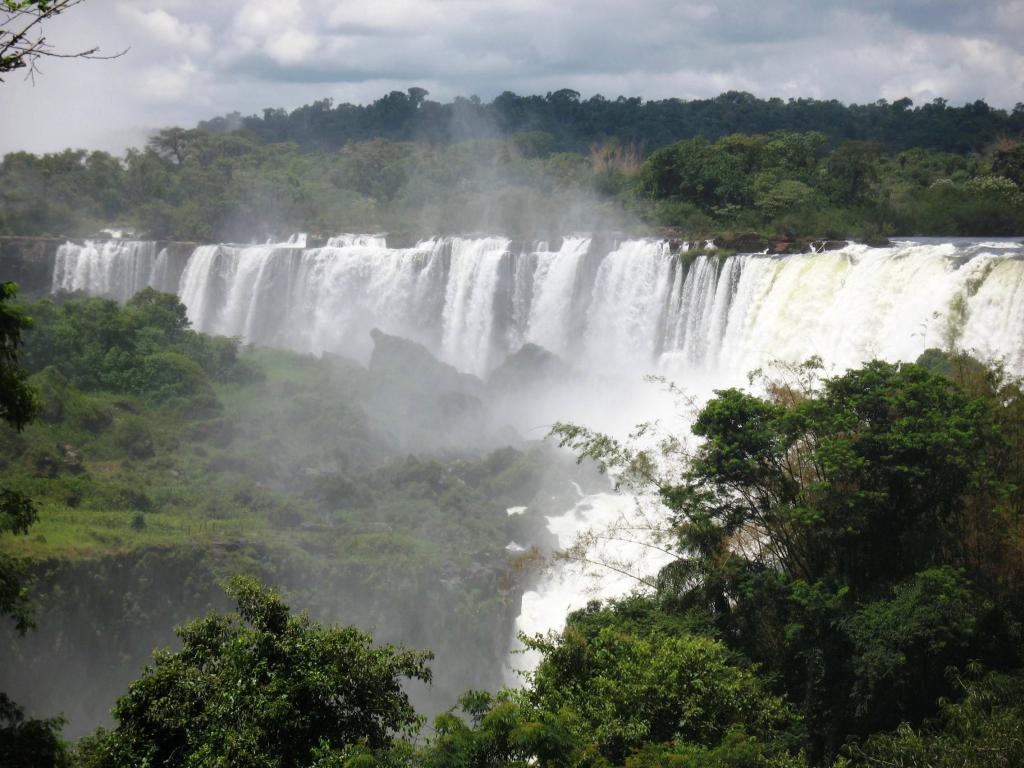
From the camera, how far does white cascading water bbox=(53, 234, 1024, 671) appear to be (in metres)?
19.4

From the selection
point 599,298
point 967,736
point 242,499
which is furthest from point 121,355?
point 967,736

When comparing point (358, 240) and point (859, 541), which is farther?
point (358, 240)

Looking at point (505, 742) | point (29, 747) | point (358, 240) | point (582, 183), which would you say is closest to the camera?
point (29, 747)

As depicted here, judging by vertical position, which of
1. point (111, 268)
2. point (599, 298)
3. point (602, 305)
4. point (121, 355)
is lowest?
point (121, 355)

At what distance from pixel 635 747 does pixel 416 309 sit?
27250mm

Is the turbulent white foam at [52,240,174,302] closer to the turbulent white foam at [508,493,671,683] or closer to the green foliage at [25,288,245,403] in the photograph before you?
the green foliage at [25,288,245,403]

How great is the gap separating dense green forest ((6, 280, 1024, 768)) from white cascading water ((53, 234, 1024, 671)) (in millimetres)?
2451

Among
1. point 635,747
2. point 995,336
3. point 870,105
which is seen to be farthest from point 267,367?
point 870,105

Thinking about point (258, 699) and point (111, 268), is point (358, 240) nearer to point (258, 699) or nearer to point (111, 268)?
point (111, 268)

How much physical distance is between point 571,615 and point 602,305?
56.2 feet

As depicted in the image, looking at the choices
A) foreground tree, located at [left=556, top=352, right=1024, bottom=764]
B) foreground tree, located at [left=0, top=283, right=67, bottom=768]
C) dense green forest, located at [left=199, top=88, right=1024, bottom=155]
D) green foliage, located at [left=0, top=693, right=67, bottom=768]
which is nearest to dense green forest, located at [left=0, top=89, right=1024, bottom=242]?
dense green forest, located at [left=199, top=88, right=1024, bottom=155]

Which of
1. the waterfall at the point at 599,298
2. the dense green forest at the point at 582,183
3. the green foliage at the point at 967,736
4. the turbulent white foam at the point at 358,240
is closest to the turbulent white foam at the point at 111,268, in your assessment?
the waterfall at the point at 599,298

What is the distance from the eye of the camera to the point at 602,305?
101ft

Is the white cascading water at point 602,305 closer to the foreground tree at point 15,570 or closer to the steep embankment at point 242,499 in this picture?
the steep embankment at point 242,499
